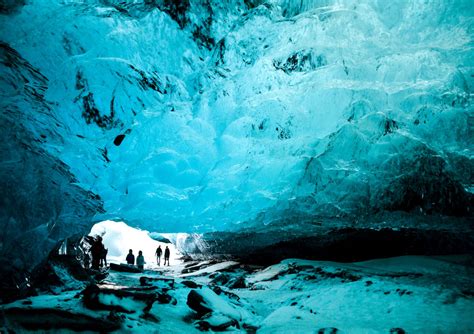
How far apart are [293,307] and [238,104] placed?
4525mm

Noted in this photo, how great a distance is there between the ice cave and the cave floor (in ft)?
0.14

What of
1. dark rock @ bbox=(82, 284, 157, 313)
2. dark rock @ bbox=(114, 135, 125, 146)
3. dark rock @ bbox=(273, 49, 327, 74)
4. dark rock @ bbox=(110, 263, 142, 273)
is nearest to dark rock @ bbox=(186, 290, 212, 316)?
dark rock @ bbox=(82, 284, 157, 313)

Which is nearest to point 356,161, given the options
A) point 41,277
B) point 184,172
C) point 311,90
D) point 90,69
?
point 311,90

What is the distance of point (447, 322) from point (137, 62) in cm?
685

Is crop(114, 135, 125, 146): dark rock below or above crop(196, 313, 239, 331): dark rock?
above

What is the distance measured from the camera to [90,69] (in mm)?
5848

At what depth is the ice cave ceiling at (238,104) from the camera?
18.1 ft

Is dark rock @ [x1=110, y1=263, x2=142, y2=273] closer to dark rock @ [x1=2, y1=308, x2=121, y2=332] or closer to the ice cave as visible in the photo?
the ice cave

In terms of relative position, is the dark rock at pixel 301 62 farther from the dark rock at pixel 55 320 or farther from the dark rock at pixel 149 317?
the dark rock at pixel 55 320

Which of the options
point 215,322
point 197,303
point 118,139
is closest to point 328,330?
point 215,322

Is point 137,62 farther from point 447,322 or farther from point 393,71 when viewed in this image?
point 447,322

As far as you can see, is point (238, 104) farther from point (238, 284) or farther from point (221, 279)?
point (221, 279)

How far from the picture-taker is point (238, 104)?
692 centimetres

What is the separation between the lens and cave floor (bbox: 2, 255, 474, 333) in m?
5.38
